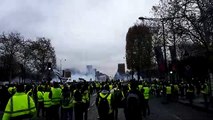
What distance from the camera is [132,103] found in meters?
11.7

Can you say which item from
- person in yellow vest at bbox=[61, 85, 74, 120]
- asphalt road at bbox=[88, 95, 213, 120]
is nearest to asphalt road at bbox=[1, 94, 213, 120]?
asphalt road at bbox=[88, 95, 213, 120]

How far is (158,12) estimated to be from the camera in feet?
117

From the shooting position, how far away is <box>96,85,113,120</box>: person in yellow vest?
42.5 feet

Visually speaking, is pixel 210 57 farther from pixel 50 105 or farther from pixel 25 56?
pixel 25 56

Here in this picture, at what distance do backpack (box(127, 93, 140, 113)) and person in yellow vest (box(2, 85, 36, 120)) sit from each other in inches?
179

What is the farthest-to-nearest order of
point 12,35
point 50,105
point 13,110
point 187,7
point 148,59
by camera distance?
1. point 12,35
2. point 148,59
3. point 187,7
4. point 50,105
5. point 13,110

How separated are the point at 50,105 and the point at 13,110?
7926 millimetres

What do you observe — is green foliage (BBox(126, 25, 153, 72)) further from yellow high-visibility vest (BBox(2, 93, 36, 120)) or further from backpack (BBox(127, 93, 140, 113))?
yellow high-visibility vest (BBox(2, 93, 36, 120))

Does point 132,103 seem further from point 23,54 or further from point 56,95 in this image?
point 23,54

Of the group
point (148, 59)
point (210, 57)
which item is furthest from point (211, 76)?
point (148, 59)

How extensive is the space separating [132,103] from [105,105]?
1.51 meters

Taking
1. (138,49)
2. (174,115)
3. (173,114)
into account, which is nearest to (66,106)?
(174,115)

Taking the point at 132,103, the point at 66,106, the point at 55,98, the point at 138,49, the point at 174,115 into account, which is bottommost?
the point at 174,115

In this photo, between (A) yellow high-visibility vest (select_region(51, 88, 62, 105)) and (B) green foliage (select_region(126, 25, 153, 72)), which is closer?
(A) yellow high-visibility vest (select_region(51, 88, 62, 105))
